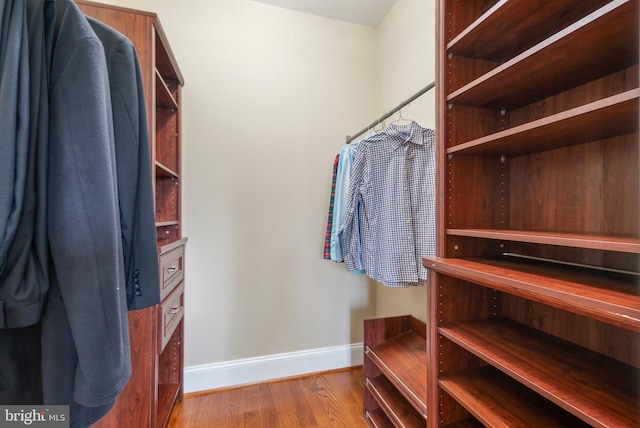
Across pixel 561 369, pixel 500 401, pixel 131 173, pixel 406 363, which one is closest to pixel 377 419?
pixel 406 363

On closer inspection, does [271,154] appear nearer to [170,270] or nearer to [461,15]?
[170,270]

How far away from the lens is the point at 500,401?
76cm

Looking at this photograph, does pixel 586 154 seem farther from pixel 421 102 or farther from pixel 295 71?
pixel 295 71

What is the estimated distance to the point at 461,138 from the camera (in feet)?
3.09

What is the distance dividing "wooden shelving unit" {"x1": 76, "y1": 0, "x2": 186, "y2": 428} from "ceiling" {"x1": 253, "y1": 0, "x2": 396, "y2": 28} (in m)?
0.98

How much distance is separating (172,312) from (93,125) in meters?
1.09

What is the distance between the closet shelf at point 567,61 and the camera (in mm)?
544

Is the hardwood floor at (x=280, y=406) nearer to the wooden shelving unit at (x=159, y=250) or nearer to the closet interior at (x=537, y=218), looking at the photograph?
the wooden shelving unit at (x=159, y=250)

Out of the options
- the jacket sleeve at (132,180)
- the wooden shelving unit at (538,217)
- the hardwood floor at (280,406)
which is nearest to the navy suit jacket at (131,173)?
the jacket sleeve at (132,180)

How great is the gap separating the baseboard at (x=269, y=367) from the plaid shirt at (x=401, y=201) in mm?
926

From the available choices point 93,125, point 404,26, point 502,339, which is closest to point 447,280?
point 502,339

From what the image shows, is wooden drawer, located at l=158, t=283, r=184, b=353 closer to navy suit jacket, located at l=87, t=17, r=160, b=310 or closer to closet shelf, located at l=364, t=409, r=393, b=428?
navy suit jacket, located at l=87, t=17, r=160, b=310

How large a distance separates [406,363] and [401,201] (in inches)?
31.3

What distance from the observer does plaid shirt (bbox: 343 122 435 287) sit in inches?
52.0
